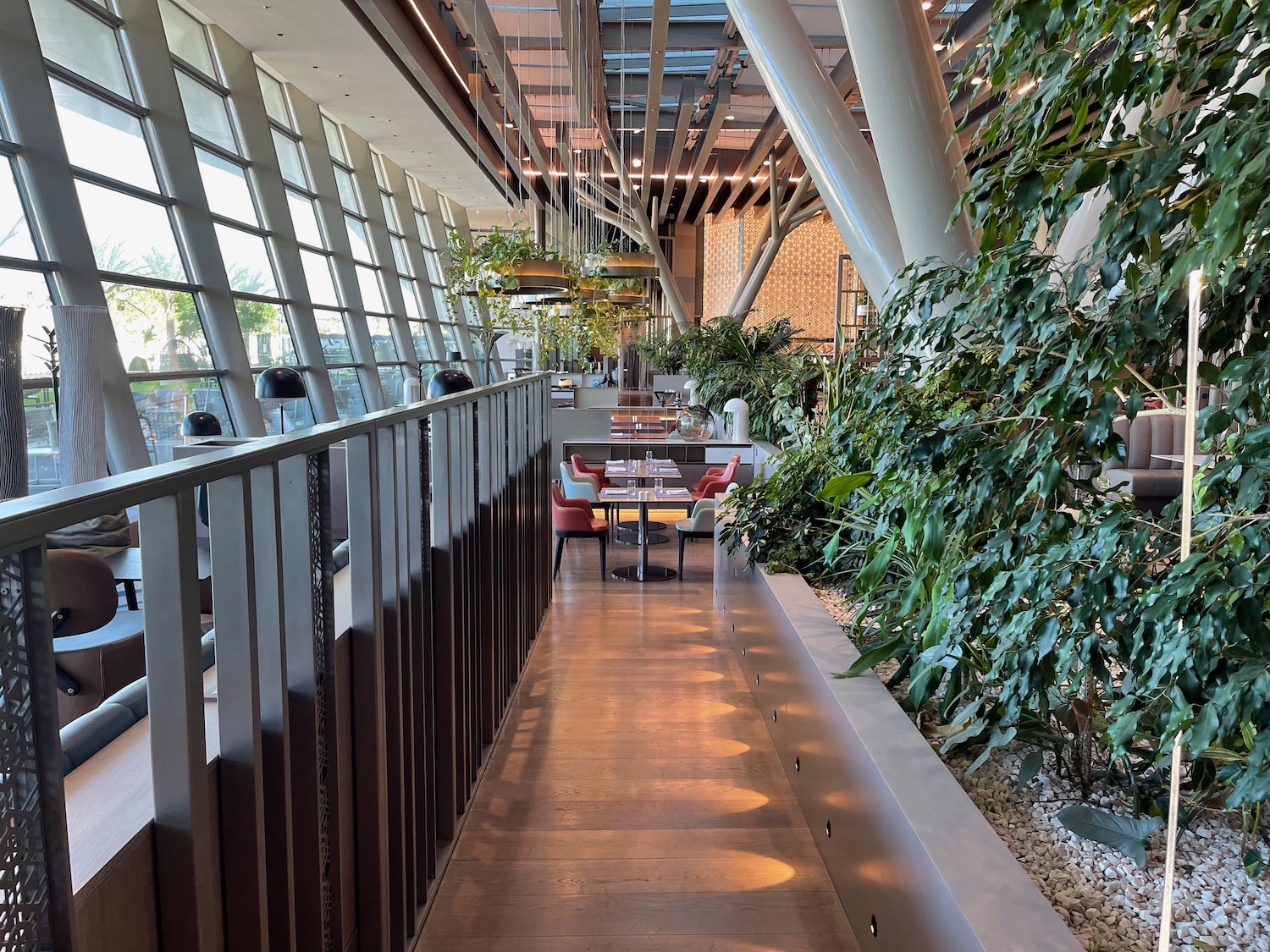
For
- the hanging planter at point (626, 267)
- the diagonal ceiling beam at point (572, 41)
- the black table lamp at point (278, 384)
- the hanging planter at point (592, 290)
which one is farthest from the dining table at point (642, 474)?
the diagonal ceiling beam at point (572, 41)

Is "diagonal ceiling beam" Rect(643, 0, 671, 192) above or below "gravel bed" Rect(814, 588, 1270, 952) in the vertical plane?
above

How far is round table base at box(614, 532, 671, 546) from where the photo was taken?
8.52 m

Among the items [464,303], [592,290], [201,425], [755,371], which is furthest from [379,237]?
[201,425]

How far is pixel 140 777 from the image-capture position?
138 centimetres

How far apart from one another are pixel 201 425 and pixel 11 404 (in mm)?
2607

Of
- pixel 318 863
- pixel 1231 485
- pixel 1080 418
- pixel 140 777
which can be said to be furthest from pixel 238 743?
pixel 1231 485

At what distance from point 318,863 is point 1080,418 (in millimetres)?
1610

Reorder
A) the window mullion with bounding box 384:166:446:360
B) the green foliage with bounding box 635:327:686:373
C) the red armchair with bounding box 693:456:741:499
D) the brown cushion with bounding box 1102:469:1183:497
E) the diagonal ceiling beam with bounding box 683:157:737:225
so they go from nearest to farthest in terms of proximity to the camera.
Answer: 1. the red armchair with bounding box 693:456:741:499
2. the brown cushion with bounding box 1102:469:1183:497
3. the window mullion with bounding box 384:166:446:360
4. the green foliage with bounding box 635:327:686:373
5. the diagonal ceiling beam with bounding box 683:157:737:225

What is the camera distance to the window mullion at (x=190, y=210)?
758cm

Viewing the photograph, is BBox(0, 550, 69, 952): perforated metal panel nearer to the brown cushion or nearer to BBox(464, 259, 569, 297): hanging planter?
BBox(464, 259, 569, 297): hanging planter

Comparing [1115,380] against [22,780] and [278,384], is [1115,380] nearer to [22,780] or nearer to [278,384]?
[22,780]

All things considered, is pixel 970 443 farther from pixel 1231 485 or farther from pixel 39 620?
pixel 39 620

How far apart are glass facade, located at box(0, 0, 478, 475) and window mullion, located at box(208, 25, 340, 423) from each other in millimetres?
18

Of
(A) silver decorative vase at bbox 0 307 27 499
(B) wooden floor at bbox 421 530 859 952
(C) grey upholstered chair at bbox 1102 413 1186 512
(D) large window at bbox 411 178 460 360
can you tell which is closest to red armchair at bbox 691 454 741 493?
(B) wooden floor at bbox 421 530 859 952
